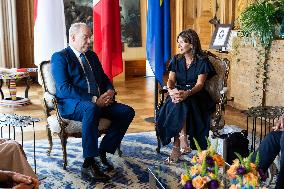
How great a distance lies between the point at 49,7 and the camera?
180 inches

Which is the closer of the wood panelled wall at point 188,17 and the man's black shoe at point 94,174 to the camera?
the man's black shoe at point 94,174

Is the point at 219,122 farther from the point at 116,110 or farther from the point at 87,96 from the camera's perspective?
the point at 87,96

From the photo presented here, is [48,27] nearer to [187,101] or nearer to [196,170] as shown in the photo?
[187,101]

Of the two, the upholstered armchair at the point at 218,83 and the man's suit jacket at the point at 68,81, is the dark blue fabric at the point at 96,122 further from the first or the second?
the upholstered armchair at the point at 218,83

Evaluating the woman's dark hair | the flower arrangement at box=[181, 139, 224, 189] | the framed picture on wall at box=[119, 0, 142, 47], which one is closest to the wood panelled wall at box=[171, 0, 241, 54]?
the framed picture on wall at box=[119, 0, 142, 47]

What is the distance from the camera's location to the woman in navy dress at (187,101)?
12.4 ft

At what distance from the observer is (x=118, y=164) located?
387cm

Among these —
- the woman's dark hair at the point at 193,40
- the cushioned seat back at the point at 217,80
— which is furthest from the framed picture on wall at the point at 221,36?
the woman's dark hair at the point at 193,40

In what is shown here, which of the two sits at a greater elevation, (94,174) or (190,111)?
(190,111)

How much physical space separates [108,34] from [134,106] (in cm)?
220

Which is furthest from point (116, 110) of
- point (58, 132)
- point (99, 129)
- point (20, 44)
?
point (20, 44)

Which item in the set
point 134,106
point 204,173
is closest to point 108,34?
point 134,106

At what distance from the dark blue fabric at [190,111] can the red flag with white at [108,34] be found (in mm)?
863

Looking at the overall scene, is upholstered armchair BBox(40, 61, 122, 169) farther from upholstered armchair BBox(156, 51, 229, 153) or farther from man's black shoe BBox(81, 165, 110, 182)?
upholstered armchair BBox(156, 51, 229, 153)
